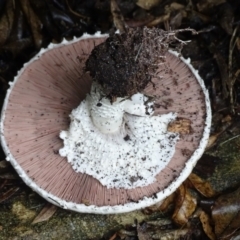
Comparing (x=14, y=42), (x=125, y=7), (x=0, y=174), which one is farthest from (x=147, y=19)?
(x=0, y=174)

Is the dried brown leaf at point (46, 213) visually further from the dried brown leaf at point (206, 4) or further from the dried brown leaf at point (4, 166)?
the dried brown leaf at point (206, 4)

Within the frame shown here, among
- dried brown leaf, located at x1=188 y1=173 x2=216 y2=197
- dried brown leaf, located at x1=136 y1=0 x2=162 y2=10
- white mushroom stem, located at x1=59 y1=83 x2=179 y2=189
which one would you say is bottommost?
dried brown leaf, located at x1=188 y1=173 x2=216 y2=197

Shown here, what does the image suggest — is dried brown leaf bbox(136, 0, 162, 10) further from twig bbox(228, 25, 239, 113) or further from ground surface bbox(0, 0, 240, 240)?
twig bbox(228, 25, 239, 113)

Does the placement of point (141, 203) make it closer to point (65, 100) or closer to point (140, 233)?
point (140, 233)

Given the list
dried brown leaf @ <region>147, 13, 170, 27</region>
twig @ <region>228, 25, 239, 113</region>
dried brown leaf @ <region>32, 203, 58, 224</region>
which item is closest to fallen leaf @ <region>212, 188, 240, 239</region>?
twig @ <region>228, 25, 239, 113</region>

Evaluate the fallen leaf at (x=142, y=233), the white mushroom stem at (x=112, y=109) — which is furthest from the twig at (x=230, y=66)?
the fallen leaf at (x=142, y=233)

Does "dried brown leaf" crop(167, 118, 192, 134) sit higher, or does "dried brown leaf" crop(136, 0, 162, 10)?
"dried brown leaf" crop(136, 0, 162, 10)

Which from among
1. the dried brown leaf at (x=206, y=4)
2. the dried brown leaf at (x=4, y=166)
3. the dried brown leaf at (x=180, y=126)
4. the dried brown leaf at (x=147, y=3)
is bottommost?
the dried brown leaf at (x=4, y=166)
